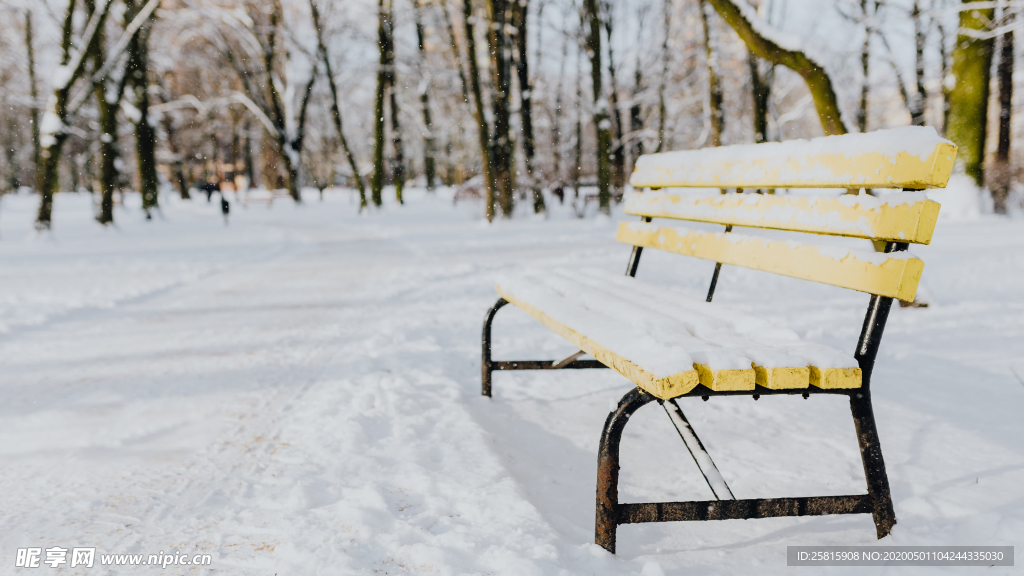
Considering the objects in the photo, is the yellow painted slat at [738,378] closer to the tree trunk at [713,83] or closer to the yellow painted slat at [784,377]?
the yellow painted slat at [784,377]

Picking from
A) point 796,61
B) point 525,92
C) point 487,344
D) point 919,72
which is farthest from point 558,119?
point 487,344

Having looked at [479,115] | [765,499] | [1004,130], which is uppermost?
[479,115]

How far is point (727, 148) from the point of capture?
2771mm

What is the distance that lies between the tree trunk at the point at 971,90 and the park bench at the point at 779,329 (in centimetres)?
879

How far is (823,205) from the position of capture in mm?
2121

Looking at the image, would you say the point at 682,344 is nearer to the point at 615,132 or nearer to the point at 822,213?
the point at 822,213

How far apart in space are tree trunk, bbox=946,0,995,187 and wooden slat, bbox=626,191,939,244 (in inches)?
330

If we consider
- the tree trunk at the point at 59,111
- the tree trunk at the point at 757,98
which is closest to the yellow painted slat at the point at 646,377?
the tree trunk at the point at 59,111

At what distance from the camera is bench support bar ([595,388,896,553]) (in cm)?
177

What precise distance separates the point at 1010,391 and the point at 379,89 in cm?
2044

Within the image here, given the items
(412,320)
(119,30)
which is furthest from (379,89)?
(412,320)

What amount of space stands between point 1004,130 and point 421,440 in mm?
19814

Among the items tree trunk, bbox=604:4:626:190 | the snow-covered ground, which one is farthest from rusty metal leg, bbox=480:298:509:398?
tree trunk, bbox=604:4:626:190

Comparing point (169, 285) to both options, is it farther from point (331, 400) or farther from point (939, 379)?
point (939, 379)
